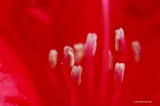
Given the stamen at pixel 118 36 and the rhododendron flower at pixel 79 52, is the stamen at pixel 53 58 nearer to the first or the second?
the rhododendron flower at pixel 79 52

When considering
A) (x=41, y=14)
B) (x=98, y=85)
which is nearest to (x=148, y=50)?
(x=98, y=85)

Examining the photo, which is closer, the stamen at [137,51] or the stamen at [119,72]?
the stamen at [119,72]

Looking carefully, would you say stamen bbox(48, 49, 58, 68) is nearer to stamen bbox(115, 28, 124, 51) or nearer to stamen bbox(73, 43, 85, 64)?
stamen bbox(73, 43, 85, 64)

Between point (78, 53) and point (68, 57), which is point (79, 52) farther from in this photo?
point (68, 57)

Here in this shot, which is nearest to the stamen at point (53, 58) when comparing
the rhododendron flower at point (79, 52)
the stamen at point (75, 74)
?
the rhododendron flower at point (79, 52)

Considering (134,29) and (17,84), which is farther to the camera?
(134,29)

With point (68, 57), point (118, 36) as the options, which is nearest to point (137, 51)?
point (118, 36)

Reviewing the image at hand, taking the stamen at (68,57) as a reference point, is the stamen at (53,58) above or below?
above

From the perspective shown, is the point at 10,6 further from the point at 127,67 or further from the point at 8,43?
the point at 127,67
